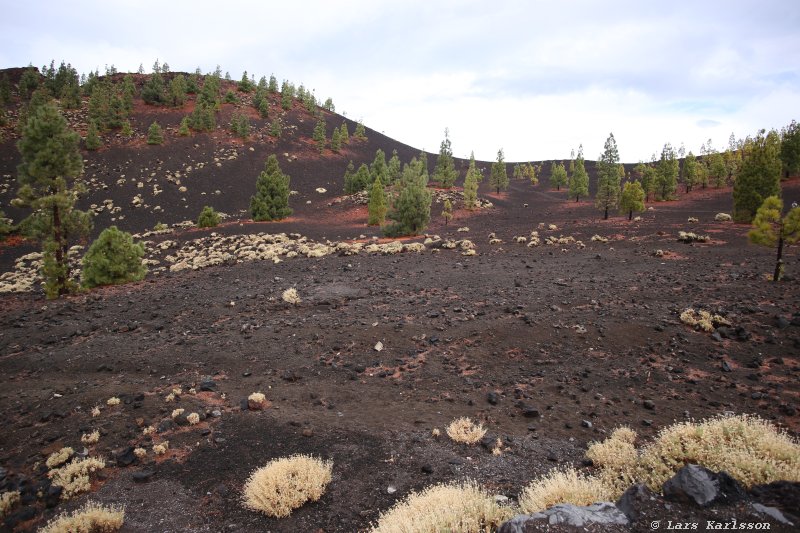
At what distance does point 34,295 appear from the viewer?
23781 mm

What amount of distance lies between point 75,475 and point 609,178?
49.5 m

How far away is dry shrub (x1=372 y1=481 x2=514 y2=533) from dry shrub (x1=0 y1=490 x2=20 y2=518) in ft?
19.6

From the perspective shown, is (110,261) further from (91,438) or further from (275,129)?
(275,129)

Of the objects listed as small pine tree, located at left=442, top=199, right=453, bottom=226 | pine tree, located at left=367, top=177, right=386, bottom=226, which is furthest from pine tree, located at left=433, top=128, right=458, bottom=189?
pine tree, located at left=367, top=177, right=386, bottom=226

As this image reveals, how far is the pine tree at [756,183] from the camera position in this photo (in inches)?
1405

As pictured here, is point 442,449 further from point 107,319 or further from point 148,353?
point 107,319

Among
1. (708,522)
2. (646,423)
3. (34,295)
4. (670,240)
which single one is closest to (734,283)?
(646,423)

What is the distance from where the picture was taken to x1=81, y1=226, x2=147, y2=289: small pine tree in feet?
71.4

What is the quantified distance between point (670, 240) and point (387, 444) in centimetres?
3107

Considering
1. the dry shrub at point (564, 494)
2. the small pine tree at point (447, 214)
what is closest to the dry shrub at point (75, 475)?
the dry shrub at point (564, 494)

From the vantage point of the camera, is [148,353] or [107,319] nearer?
[148,353]

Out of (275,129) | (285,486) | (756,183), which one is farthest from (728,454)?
(275,129)

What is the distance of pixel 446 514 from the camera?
4785mm

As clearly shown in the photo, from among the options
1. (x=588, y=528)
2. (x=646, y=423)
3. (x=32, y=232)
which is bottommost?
(x=646, y=423)
